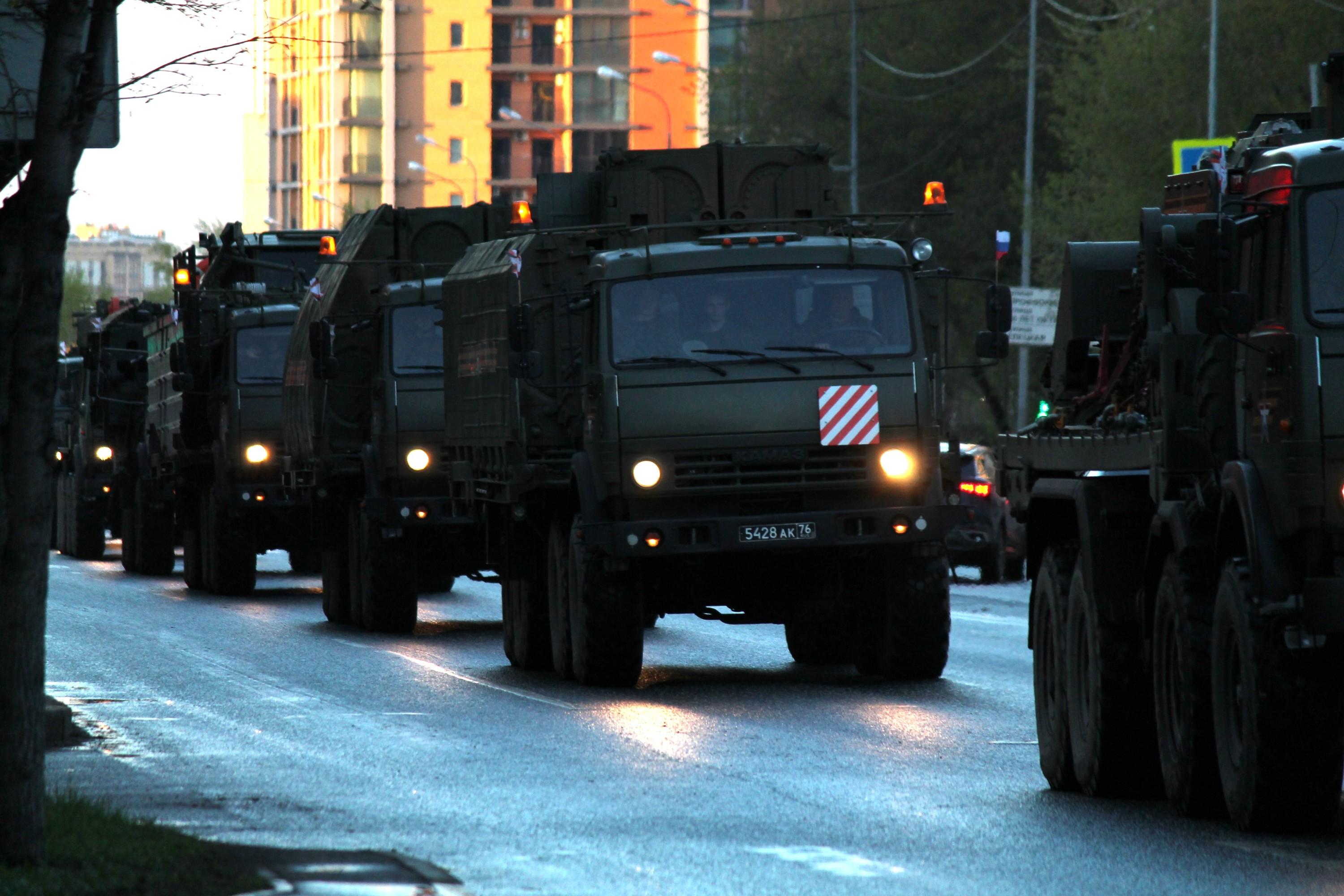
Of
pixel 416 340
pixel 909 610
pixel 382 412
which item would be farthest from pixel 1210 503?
pixel 382 412

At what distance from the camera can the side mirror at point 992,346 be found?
16.0m

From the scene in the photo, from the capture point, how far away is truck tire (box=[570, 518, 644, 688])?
56.1ft

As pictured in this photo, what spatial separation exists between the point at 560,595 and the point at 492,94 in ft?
399

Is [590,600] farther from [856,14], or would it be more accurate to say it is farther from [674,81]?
[674,81]

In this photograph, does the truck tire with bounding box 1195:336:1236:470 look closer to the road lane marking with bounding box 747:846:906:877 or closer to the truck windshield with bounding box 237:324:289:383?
the road lane marking with bounding box 747:846:906:877

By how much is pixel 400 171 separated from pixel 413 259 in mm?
114984

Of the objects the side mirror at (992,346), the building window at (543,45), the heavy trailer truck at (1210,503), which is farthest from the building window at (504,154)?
the heavy trailer truck at (1210,503)

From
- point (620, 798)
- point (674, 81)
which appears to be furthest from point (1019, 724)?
point (674, 81)

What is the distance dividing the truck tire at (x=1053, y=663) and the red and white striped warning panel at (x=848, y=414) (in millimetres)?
4298

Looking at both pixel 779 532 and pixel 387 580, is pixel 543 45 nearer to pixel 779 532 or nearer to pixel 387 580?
pixel 387 580

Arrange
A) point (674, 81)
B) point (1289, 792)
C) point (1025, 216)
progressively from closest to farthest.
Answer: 1. point (1289, 792)
2. point (1025, 216)
3. point (674, 81)

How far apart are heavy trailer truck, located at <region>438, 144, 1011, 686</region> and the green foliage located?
7.19 metres

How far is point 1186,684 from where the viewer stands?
10.3m

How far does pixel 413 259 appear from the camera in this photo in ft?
81.5
